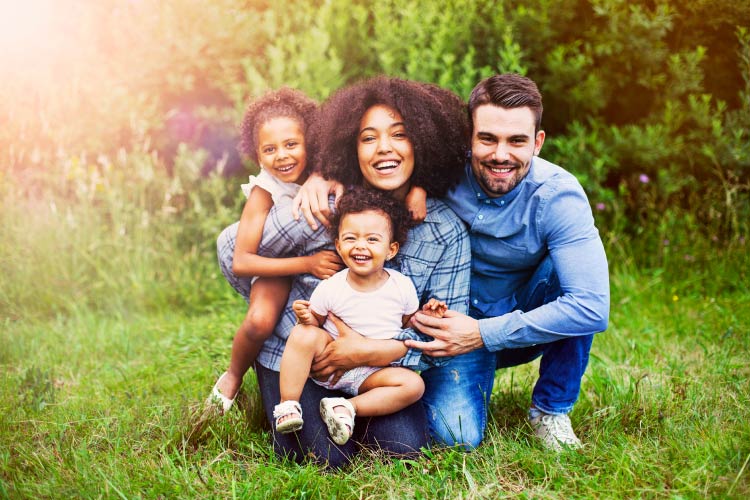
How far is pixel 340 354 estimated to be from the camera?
2611 mm

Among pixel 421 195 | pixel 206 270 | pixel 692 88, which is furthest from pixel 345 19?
pixel 421 195

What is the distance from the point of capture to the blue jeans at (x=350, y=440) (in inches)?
104

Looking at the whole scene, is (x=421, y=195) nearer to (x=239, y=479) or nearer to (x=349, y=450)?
(x=349, y=450)

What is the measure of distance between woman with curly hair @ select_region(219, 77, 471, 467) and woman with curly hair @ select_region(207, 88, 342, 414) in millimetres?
71

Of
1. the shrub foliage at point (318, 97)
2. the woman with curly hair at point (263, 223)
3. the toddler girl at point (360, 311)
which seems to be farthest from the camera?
the shrub foliage at point (318, 97)

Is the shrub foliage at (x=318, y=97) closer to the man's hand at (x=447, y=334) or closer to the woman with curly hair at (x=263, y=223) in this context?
the woman with curly hair at (x=263, y=223)

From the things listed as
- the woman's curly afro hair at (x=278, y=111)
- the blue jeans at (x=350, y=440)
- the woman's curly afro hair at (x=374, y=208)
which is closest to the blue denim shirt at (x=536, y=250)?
the woman's curly afro hair at (x=374, y=208)

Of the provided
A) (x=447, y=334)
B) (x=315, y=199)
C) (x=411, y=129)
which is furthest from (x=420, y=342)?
(x=411, y=129)

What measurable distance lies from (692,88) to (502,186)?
114 inches

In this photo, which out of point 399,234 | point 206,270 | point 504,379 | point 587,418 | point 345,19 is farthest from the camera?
point 345,19

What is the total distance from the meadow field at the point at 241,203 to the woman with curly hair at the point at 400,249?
0.13 m

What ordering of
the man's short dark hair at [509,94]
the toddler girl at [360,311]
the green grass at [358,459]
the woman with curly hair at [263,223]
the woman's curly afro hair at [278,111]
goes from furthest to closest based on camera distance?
the woman's curly afro hair at [278,111] < the woman with curly hair at [263,223] < the man's short dark hair at [509,94] < the toddler girl at [360,311] < the green grass at [358,459]

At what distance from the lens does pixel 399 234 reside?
2711 millimetres

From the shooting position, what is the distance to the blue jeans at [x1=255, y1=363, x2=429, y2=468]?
2648mm
